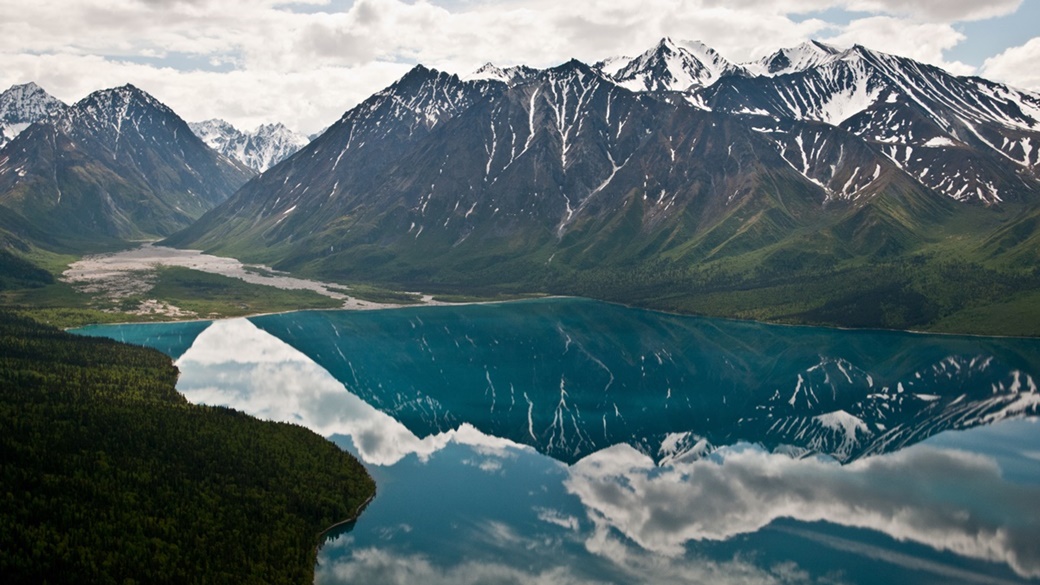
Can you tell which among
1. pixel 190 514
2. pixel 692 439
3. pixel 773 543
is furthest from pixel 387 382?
pixel 773 543

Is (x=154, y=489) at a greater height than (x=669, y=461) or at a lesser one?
lesser

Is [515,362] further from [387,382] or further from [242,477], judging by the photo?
[242,477]

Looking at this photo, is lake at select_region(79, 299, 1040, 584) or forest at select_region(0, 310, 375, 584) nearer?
forest at select_region(0, 310, 375, 584)

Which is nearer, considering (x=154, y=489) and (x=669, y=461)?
(x=154, y=489)

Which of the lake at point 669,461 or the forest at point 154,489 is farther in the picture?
the lake at point 669,461
